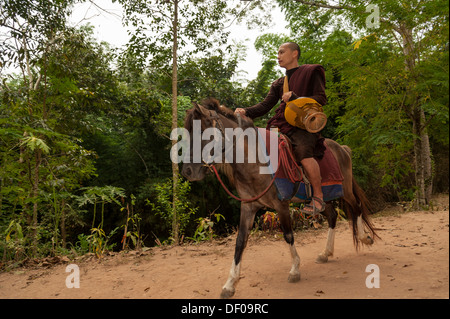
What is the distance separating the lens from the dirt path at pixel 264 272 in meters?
3.12

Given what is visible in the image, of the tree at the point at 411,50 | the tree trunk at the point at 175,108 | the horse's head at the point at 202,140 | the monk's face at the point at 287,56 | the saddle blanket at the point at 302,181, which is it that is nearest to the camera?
the horse's head at the point at 202,140

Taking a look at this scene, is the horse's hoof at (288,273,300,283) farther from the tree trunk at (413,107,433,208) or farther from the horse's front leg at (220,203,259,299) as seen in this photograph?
the tree trunk at (413,107,433,208)

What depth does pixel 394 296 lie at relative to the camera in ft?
8.53

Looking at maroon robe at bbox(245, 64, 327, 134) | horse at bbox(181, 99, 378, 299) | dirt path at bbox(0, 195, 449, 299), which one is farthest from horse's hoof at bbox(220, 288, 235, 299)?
maroon robe at bbox(245, 64, 327, 134)

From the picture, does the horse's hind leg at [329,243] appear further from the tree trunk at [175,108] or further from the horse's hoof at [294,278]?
the tree trunk at [175,108]

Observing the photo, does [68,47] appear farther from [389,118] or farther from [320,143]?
[389,118]

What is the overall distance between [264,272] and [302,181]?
1.34m

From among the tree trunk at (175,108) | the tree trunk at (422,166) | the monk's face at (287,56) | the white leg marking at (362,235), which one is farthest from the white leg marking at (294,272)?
the tree trunk at (422,166)

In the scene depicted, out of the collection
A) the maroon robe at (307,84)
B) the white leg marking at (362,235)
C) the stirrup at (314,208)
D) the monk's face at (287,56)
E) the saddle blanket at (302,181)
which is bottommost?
the white leg marking at (362,235)

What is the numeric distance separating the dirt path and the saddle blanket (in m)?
0.97

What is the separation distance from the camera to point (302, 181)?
3592 millimetres

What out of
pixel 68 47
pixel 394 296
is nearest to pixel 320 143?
pixel 394 296

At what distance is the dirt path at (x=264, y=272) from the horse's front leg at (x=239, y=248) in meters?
0.17
